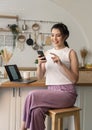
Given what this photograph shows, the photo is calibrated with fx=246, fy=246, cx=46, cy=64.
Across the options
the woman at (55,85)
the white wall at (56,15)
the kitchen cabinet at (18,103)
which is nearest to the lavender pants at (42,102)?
the woman at (55,85)

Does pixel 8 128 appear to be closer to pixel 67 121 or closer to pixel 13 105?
pixel 13 105

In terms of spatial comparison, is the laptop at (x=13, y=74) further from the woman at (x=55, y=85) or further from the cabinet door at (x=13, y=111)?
the woman at (x=55, y=85)

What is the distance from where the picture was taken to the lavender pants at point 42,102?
1.84 meters

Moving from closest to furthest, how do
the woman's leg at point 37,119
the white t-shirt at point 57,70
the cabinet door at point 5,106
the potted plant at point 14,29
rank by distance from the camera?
the woman's leg at point 37,119 → the white t-shirt at point 57,70 → the cabinet door at point 5,106 → the potted plant at point 14,29

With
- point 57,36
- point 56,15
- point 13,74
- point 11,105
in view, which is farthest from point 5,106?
point 56,15

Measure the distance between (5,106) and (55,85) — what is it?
62 cm

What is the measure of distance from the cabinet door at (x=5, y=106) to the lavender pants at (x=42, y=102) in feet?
1.51

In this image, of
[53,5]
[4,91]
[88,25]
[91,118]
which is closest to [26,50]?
[53,5]

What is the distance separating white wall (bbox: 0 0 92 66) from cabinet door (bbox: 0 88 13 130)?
1180 mm

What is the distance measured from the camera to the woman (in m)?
1.86

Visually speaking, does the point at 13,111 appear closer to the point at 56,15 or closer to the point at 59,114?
the point at 59,114

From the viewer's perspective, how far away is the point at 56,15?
353 cm

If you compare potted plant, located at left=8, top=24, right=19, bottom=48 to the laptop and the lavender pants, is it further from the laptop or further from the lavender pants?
the lavender pants

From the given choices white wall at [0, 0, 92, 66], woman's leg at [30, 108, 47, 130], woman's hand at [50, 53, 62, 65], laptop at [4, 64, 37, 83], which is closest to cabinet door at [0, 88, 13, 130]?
laptop at [4, 64, 37, 83]
